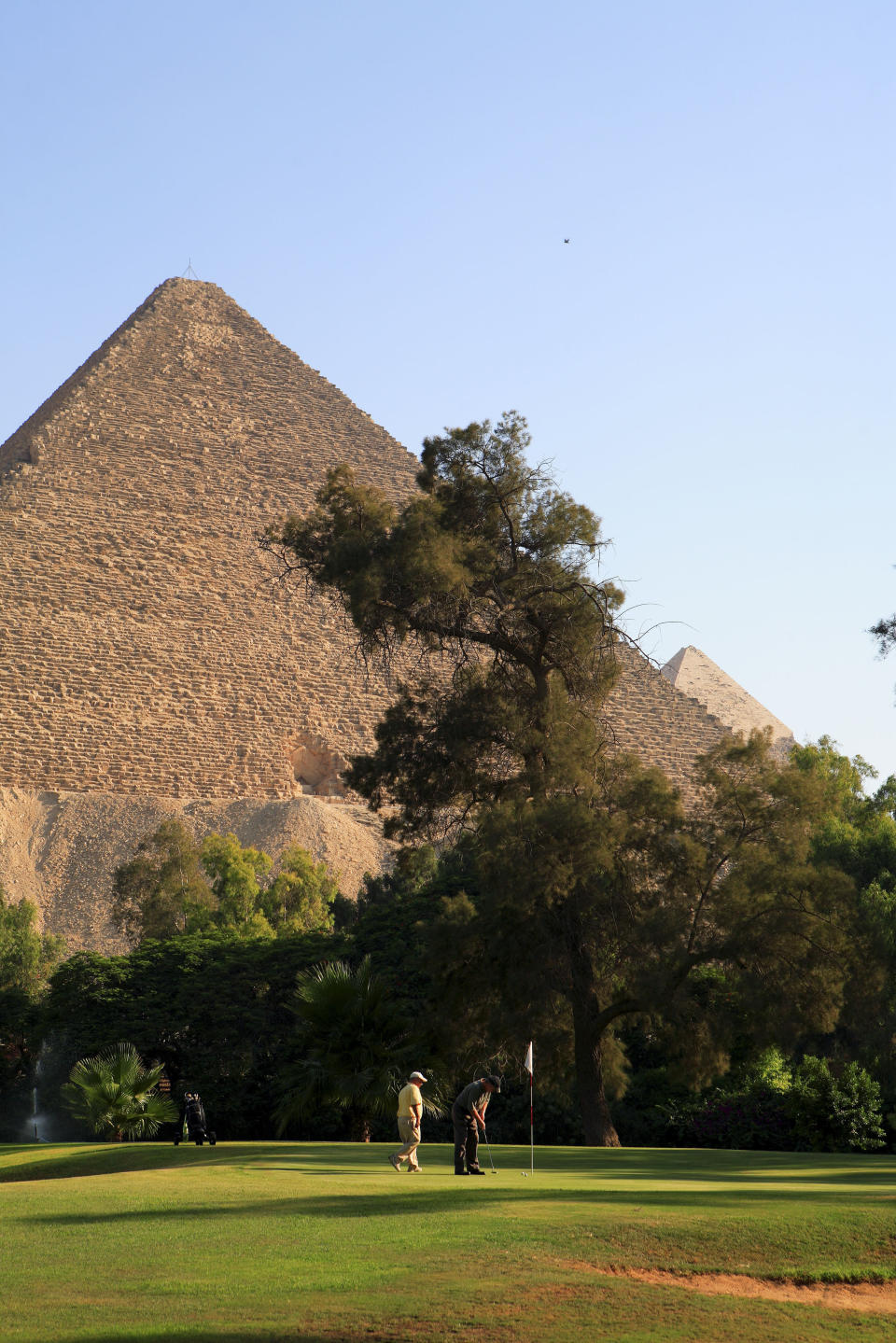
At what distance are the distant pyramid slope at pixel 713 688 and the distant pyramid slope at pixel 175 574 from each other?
47294mm

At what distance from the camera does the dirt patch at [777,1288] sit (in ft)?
29.5

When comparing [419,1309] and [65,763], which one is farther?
[65,763]

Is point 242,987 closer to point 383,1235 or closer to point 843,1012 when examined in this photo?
point 843,1012

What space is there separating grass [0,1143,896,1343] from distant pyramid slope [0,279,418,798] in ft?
190

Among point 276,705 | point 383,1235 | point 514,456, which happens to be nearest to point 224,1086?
point 514,456

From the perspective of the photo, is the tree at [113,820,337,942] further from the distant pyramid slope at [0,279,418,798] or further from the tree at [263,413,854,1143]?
the tree at [263,413,854,1143]

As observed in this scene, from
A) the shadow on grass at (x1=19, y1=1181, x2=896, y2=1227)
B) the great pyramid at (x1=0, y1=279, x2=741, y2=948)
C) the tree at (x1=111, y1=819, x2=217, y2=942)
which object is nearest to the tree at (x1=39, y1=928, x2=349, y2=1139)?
the tree at (x1=111, y1=819, x2=217, y2=942)

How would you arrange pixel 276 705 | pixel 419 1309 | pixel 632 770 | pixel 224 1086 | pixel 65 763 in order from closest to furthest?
1. pixel 419 1309
2. pixel 632 770
3. pixel 224 1086
4. pixel 65 763
5. pixel 276 705

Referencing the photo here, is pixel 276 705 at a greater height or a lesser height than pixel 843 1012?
greater

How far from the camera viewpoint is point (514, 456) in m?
20.5

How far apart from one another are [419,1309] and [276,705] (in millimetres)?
78602

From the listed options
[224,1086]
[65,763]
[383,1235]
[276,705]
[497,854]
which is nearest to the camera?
[383,1235]

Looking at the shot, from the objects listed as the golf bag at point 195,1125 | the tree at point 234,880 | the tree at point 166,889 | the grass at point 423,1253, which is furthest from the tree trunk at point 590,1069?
the tree at point 166,889

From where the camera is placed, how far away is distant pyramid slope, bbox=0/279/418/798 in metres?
79.1
